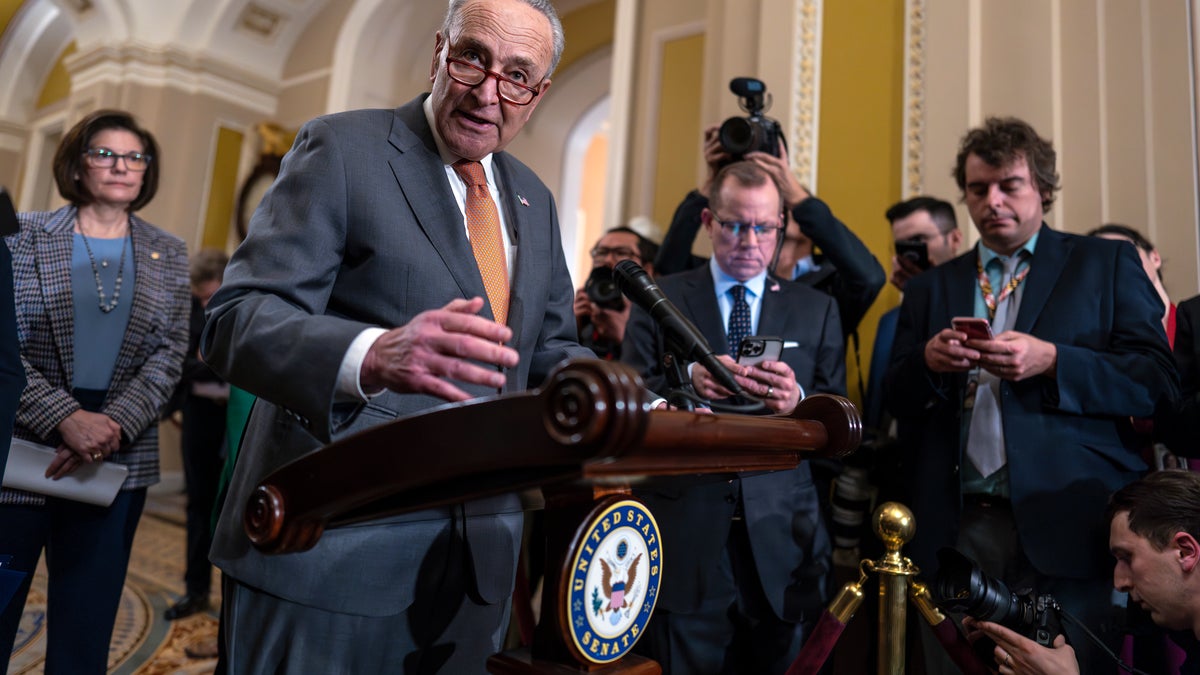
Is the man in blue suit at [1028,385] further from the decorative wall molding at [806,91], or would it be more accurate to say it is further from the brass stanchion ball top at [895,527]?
the decorative wall molding at [806,91]

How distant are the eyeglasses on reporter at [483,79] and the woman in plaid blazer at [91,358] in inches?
53.8

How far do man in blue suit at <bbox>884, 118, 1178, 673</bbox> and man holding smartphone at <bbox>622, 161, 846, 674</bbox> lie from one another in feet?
0.80

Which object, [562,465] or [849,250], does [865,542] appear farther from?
[562,465]

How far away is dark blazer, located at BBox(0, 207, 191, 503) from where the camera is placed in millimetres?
1911

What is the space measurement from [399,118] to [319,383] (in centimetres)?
47

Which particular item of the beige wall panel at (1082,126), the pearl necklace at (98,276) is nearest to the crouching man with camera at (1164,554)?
the beige wall panel at (1082,126)

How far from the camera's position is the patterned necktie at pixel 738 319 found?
209cm

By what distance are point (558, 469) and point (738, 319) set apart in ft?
5.13

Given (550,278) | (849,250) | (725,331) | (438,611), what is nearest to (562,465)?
(438,611)

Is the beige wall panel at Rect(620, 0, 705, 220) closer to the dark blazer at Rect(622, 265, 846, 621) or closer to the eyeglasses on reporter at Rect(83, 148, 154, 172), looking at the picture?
the dark blazer at Rect(622, 265, 846, 621)

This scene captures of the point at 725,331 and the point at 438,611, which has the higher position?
the point at 725,331

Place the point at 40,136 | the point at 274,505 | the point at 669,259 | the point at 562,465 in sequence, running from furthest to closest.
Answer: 1. the point at 40,136
2. the point at 669,259
3. the point at 274,505
4. the point at 562,465

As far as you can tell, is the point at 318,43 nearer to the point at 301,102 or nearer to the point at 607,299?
the point at 301,102

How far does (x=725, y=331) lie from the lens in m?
2.09
